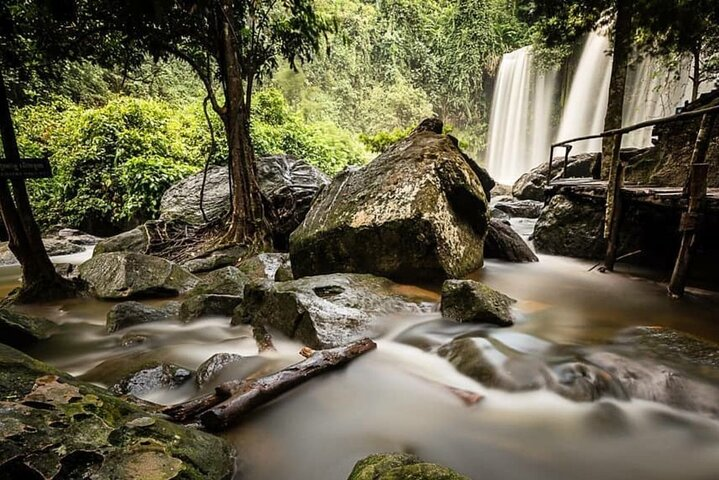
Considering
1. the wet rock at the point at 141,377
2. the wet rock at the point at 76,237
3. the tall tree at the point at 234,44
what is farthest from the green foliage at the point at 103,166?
the wet rock at the point at 141,377

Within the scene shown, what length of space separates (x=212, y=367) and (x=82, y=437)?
1.32 metres

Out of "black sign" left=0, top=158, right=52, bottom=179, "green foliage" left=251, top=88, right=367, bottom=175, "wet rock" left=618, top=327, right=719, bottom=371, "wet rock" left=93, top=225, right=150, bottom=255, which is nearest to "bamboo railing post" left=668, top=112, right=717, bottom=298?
"wet rock" left=618, top=327, right=719, bottom=371

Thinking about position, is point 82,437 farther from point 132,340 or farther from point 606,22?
point 606,22

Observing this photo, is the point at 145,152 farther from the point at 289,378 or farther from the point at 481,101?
the point at 481,101

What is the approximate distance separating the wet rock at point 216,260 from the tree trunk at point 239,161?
25 cm

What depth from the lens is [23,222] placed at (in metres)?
3.99

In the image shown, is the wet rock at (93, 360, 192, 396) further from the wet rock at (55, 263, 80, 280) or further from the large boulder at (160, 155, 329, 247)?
the large boulder at (160, 155, 329, 247)

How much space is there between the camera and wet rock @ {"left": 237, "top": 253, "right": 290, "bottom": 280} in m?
5.30

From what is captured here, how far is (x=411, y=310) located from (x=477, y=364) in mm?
1031

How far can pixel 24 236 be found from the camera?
4008 mm

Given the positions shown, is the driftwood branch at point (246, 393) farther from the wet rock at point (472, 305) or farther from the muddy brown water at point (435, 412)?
the wet rock at point (472, 305)

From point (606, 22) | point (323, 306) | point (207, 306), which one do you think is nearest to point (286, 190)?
point (207, 306)

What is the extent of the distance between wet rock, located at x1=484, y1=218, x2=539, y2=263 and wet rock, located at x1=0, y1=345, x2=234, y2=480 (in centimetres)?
505

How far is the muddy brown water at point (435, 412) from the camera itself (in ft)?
6.08
